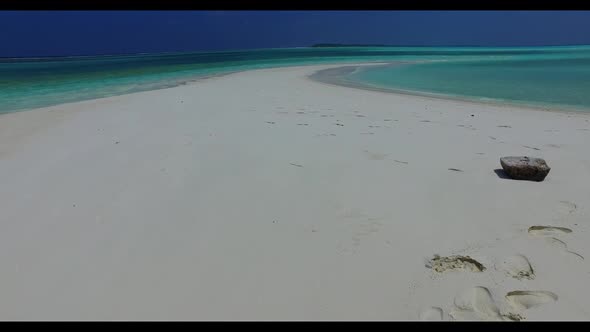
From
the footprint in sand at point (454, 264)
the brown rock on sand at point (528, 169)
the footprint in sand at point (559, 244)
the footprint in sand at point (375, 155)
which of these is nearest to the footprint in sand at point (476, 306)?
the footprint in sand at point (454, 264)

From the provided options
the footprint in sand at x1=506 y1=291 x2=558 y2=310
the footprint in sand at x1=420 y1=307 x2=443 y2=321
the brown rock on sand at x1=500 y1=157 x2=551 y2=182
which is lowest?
the footprint in sand at x1=420 y1=307 x2=443 y2=321

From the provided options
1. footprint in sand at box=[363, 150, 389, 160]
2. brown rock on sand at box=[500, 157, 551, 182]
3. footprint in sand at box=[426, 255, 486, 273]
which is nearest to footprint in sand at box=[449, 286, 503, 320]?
footprint in sand at box=[426, 255, 486, 273]

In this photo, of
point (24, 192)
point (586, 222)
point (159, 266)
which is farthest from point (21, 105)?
point (586, 222)

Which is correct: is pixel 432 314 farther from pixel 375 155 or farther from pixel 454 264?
pixel 375 155

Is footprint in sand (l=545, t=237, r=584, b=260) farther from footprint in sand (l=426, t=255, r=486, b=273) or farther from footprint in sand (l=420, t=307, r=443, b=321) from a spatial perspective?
footprint in sand (l=420, t=307, r=443, b=321)

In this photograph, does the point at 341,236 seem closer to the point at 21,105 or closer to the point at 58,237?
the point at 58,237
